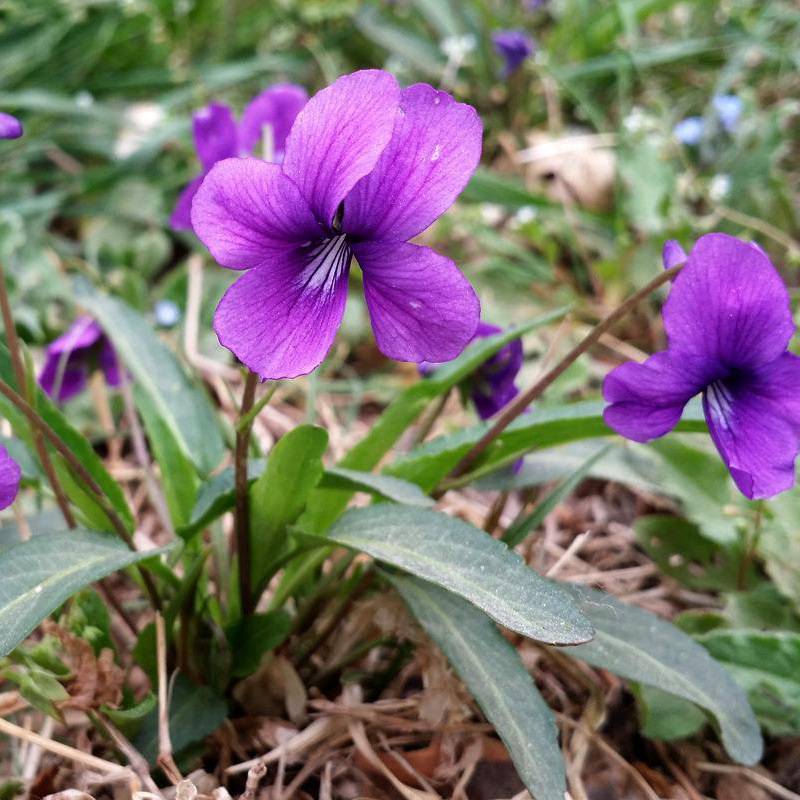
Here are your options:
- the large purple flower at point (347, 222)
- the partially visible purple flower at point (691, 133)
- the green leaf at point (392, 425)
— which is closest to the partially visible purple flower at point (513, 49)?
the partially visible purple flower at point (691, 133)

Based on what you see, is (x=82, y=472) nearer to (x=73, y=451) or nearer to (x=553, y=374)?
(x=73, y=451)

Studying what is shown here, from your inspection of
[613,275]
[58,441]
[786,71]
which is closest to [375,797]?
[58,441]

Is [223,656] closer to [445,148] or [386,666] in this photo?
[386,666]

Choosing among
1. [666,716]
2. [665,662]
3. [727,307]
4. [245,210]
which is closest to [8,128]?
[245,210]

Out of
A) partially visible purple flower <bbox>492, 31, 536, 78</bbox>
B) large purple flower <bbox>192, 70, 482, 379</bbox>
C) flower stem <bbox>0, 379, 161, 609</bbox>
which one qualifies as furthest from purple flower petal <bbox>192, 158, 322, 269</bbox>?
partially visible purple flower <bbox>492, 31, 536, 78</bbox>

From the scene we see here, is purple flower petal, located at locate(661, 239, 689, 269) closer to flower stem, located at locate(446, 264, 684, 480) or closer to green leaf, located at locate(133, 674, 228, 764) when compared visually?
flower stem, located at locate(446, 264, 684, 480)

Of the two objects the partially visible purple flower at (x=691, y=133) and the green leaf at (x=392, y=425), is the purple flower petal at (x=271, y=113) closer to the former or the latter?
the green leaf at (x=392, y=425)
